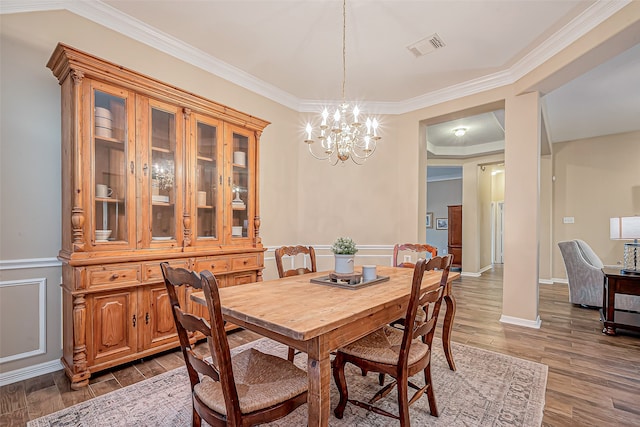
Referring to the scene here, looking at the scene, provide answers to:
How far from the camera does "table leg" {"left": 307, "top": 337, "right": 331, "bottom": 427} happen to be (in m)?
1.23

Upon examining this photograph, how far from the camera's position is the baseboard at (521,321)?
136 inches

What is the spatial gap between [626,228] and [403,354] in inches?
142

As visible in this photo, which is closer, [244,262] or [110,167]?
[110,167]

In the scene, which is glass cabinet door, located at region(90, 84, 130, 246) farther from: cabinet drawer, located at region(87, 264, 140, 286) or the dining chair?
the dining chair

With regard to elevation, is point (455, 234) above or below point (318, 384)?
above

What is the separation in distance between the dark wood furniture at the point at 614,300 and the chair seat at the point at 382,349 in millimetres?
2844

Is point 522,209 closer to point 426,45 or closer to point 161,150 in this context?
point 426,45

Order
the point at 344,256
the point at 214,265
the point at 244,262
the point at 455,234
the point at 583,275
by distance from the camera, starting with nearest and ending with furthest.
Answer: the point at 344,256
the point at 214,265
the point at 244,262
the point at 583,275
the point at 455,234

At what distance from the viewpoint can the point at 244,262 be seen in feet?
10.5

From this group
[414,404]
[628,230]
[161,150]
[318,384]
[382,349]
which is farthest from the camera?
[628,230]

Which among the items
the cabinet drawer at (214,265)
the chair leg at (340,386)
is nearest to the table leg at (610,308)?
the chair leg at (340,386)

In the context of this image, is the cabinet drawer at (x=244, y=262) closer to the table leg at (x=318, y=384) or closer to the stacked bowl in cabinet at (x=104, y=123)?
the stacked bowl in cabinet at (x=104, y=123)

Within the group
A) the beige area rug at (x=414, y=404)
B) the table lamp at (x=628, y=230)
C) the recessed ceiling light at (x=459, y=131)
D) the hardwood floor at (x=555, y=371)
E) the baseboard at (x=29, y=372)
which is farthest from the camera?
the recessed ceiling light at (x=459, y=131)

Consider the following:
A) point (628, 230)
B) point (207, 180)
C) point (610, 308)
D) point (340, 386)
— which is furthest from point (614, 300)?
point (207, 180)
